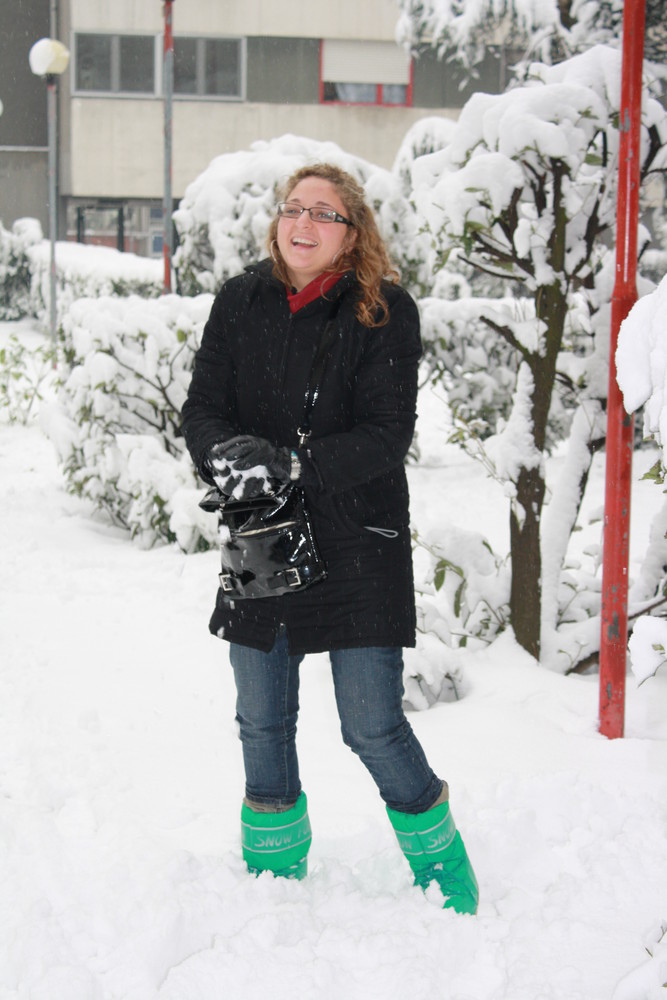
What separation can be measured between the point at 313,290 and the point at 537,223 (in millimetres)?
1448

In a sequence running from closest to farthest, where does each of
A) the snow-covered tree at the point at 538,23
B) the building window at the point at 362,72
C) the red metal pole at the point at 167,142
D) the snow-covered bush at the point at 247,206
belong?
1. the snow-covered tree at the point at 538,23
2. the red metal pole at the point at 167,142
3. the snow-covered bush at the point at 247,206
4. the building window at the point at 362,72

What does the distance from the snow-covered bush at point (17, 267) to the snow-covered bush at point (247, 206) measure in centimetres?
1125

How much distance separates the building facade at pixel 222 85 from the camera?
19.8 meters

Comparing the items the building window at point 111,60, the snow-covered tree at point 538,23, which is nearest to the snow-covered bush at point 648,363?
the snow-covered tree at point 538,23

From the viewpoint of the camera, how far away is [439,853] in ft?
7.70

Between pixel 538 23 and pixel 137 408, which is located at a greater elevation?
pixel 538 23

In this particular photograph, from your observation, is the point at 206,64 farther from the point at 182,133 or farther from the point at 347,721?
the point at 347,721

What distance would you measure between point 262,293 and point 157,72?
64.0 feet

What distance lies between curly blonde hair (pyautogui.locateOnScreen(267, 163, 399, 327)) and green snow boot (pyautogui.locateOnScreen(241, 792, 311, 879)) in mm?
1098

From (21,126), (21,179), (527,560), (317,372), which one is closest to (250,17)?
(21,126)

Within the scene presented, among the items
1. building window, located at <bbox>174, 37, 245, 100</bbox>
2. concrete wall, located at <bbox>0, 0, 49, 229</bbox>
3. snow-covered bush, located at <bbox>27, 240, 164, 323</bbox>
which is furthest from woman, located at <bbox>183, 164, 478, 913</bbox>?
concrete wall, located at <bbox>0, 0, 49, 229</bbox>

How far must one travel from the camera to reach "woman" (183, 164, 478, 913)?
7.28 feet

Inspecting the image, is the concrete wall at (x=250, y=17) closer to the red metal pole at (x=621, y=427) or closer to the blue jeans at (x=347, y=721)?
the red metal pole at (x=621, y=427)

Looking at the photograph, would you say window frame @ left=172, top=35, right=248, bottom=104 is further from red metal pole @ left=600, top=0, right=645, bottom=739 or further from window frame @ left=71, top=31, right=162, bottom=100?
red metal pole @ left=600, top=0, right=645, bottom=739
